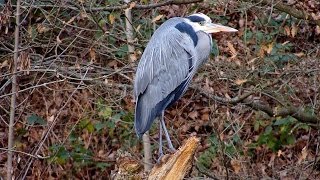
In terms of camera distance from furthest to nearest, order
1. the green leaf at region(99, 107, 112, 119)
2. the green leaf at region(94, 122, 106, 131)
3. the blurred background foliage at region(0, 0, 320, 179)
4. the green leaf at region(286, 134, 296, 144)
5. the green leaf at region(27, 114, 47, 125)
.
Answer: the green leaf at region(286, 134, 296, 144) → the green leaf at region(94, 122, 106, 131) → the green leaf at region(27, 114, 47, 125) → the green leaf at region(99, 107, 112, 119) → the blurred background foliage at region(0, 0, 320, 179)

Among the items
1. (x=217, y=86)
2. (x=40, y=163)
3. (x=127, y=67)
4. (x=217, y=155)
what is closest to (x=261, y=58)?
(x=217, y=86)

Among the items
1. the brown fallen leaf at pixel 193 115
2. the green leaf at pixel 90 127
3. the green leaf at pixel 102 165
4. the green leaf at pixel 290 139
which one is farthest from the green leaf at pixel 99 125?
the green leaf at pixel 290 139

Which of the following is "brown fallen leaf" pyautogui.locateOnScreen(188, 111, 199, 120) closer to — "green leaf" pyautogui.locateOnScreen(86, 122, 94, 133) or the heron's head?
"green leaf" pyautogui.locateOnScreen(86, 122, 94, 133)

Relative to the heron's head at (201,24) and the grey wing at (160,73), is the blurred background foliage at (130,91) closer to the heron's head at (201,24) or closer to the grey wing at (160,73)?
the grey wing at (160,73)

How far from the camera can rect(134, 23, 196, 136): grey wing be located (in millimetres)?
4391

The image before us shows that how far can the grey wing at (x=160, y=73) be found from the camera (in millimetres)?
4391

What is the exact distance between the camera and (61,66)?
19.5ft

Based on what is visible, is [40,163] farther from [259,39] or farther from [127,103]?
[259,39]

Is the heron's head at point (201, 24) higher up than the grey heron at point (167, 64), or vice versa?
the heron's head at point (201, 24)

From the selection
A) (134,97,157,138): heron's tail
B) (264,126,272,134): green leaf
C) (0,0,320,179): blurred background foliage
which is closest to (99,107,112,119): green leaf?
(0,0,320,179): blurred background foliage

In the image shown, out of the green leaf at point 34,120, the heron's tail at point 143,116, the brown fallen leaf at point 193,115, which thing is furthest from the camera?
the brown fallen leaf at point 193,115

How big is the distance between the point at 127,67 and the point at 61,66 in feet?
1.69

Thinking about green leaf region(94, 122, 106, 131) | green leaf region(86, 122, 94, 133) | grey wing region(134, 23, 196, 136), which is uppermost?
grey wing region(134, 23, 196, 136)

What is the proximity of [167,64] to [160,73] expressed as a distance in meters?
0.06
